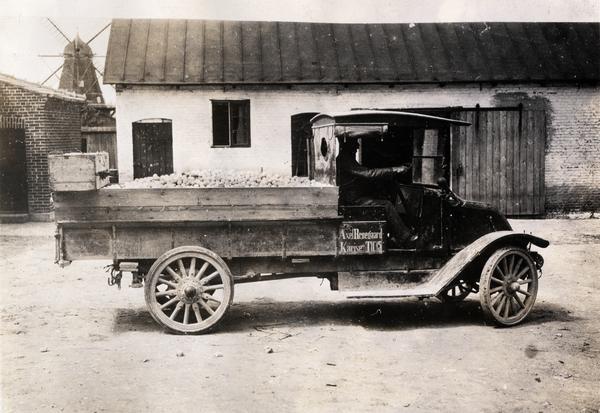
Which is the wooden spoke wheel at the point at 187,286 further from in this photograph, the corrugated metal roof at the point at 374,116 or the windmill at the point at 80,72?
the windmill at the point at 80,72

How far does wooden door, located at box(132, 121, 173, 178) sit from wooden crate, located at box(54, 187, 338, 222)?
1009 cm

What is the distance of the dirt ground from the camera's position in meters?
5.05

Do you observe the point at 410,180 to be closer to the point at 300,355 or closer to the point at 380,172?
the point at 380,172

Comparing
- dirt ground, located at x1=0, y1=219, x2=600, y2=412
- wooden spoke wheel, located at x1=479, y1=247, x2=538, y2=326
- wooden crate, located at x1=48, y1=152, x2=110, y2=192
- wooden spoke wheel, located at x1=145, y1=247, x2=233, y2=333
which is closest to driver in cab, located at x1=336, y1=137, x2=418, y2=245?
wooden spoke wheel, located at x1=479, y1=247, x2=538, y2=326

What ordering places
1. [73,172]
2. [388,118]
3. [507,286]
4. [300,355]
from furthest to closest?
[388,118] → [507,286] → [73,172] → [300,355]

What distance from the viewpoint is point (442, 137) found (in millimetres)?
7344

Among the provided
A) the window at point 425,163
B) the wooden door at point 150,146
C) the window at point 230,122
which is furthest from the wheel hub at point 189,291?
the window at point 230,122

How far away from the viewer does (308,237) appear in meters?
6.94

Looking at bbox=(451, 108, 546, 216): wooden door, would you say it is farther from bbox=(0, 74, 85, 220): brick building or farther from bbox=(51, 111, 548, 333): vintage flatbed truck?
bbox=(0, 74, 85, 220): brick building

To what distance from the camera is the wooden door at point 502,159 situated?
55.4 feet

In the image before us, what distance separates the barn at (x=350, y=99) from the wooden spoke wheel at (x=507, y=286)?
9950 millimetres

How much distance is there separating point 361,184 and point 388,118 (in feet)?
2.57

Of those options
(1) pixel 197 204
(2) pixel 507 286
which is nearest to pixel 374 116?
(1) pixel 197 204

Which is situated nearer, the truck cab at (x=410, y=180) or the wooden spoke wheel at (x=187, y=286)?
the wooden spoke wheel at (x=187, y=286)
